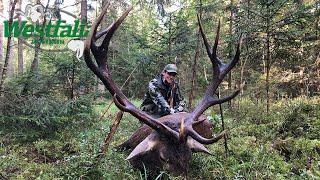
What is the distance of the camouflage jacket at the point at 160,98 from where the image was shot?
622 centimetres


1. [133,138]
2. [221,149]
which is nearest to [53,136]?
A: [133,138]

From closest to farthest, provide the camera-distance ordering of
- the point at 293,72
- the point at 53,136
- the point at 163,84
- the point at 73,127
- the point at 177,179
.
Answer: the point at 177,179 → the point at 163,84 → the point at 53,136 → the point at 73,127 → the point at 293,72

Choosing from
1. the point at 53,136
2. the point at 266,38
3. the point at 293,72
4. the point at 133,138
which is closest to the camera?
the point at 133,138

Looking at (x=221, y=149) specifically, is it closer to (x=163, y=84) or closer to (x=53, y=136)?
(x=163, y=84)

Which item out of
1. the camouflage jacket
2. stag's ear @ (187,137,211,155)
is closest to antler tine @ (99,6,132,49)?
stag's ear @ (187,137,211,155)

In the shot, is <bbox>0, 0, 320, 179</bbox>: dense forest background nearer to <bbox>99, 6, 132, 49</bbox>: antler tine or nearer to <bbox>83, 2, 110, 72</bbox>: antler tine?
<bbox>83, 2, 110, 72</bbox>: antler tine

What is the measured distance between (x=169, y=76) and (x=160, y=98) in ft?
1.70

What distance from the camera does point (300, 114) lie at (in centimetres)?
704

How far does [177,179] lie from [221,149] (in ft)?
6.98

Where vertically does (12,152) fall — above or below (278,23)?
below

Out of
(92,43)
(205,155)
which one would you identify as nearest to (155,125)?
(92,43)

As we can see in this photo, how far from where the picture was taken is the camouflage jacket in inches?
245

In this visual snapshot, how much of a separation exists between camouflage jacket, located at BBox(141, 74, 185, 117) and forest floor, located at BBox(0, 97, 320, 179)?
859 millimetres

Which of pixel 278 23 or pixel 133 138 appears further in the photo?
pixel 278 23
